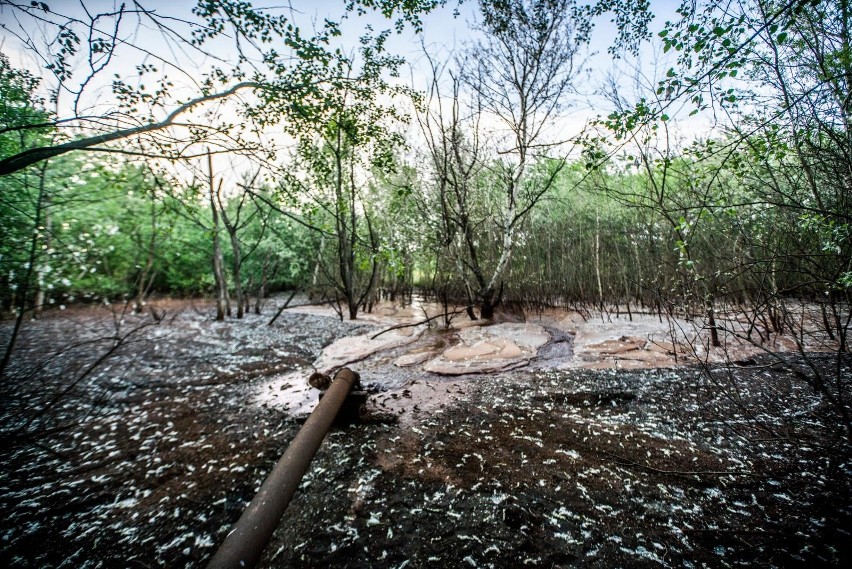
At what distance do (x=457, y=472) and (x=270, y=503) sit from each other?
1.69m

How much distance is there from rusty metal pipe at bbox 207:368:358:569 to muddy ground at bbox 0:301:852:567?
1.45 ft

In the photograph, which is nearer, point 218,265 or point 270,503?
point 270,503

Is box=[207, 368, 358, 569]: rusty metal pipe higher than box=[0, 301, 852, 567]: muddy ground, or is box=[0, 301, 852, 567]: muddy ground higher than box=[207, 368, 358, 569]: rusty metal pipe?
box=[207, 368, 358, 569]: rusty metal pipe

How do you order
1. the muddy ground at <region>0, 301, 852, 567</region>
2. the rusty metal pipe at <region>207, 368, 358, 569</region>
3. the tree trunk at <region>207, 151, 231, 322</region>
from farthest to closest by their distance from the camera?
the tree trunk at <region>207, 151, 231, 322</region>
the muddy ground at <region>0, 301, 852, 567</region>
the rusty metal pipe at <region>207, 368, 358, 569</region>

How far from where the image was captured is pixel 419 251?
1586 centimetres

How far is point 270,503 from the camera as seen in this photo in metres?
2.20

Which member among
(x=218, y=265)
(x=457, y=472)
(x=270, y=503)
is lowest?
(x=457, y=472)

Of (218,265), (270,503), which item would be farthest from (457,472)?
(218,265)

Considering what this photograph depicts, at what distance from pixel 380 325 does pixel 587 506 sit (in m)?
10.0

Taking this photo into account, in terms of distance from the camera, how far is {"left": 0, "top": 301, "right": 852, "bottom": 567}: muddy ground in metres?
2.34

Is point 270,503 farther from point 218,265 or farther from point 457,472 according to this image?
point 218,265

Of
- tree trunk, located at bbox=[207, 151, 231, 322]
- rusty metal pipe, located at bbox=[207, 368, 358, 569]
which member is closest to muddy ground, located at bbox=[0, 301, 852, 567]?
rusty metal pipe, located at bbox=[207, 368, 358, 569]

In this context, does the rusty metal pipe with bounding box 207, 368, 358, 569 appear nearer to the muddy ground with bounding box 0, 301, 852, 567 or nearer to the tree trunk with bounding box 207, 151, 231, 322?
the muddy ground with bounding box 0, 301, 852, 567

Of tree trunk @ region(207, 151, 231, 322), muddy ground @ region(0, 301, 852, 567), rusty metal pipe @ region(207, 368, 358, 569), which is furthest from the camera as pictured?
tree trunk @ region(207, 151, 231, 322)
